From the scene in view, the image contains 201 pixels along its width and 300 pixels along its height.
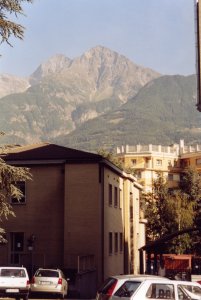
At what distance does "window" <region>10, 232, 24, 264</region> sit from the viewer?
131ft

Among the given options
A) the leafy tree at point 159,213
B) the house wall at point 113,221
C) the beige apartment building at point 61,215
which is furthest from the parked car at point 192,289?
the leafy tree at point 159,213

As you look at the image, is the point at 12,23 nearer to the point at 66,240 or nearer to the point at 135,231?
the point at 66,240

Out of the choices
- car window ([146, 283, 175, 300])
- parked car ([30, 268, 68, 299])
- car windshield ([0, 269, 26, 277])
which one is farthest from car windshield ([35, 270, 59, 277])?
car window ([146, 283, 175, 300])

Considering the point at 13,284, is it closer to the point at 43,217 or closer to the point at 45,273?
the point at 45,273

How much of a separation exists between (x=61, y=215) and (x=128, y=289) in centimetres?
2449

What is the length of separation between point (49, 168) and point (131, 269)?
673 inches

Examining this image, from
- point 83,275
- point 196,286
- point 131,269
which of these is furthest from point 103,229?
point 196,286

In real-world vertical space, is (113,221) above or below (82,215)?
below

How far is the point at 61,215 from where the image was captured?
40219 mm

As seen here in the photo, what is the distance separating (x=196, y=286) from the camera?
18234 mm

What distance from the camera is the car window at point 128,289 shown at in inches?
620

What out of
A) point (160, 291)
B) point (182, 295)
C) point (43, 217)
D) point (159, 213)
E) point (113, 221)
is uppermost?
point (159, 213)

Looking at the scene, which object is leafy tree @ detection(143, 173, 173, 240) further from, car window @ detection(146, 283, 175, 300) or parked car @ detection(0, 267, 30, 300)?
car window @ detection(146, 283, 175, 300)

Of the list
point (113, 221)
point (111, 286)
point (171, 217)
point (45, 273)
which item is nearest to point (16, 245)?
point (113, 221)
